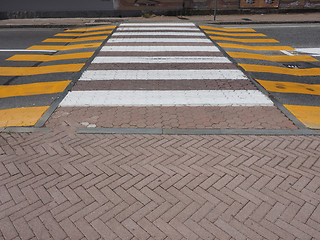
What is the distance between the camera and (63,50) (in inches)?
460

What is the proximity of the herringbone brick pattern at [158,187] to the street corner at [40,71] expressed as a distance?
121cm

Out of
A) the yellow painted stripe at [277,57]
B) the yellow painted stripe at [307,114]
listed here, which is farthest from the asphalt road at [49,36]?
the yellow painted stripe at [277,57]

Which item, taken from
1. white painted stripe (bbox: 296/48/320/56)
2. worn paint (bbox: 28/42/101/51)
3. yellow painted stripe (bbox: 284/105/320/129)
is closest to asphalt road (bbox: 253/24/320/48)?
white painted stripe (bbox: 296/48/320/56)

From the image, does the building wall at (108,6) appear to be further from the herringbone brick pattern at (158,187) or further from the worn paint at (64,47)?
the herringbone brick pattern at (158,187)

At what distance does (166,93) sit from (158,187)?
12.0 ft

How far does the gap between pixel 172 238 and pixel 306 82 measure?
7.03 m

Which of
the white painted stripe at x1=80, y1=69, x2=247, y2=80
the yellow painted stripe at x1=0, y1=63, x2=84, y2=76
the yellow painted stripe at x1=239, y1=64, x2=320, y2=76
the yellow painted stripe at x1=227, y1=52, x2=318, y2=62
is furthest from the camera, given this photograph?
the yellow painted stripe at x1=227, y1=52, x2=318, y2=62

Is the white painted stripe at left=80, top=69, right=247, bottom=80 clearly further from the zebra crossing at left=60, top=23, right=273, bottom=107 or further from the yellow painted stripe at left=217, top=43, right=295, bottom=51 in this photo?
the yellow painted stripe at left=217, top=43, right=295, bottom=51

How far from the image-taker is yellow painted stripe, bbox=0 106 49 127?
5729 mm

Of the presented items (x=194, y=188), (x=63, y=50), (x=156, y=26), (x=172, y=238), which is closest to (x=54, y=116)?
(x=194, y=188)

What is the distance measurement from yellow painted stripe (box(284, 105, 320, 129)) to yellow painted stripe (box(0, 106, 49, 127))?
18.4ft

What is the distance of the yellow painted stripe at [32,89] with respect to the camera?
7.32 m

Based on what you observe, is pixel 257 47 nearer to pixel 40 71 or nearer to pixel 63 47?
pixel 63 47

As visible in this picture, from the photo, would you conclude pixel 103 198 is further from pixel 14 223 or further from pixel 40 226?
pixel 14 223
